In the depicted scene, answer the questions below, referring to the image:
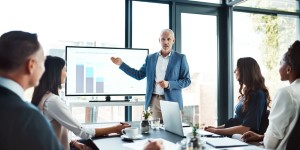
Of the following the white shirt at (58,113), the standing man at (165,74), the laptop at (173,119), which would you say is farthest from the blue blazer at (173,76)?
the white shirt at (58,113)

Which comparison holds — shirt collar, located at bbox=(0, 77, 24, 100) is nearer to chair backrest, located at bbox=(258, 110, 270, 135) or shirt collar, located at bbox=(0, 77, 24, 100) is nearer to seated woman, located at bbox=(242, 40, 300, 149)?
seated woman, located at bbox=(242, 40, 300, 149)

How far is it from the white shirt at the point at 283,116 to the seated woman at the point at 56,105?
3.69 feet

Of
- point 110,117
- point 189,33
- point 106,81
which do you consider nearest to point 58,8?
point 106,81

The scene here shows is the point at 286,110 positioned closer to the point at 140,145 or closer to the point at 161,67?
the point at 140,145

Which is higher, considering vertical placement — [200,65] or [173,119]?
[200,65]

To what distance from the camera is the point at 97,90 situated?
3867 mm

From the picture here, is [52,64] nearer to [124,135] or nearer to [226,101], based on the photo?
[124,135]

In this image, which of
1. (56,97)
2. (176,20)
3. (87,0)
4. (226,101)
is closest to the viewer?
(56,97)

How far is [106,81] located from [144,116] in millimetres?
1841

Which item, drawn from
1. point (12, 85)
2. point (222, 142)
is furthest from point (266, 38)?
point (12, 85)

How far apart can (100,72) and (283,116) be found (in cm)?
271

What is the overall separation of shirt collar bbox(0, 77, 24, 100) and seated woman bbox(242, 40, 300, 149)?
4.33 ft

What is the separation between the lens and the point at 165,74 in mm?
3455

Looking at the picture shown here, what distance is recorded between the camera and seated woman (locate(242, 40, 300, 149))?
5.13 feet
